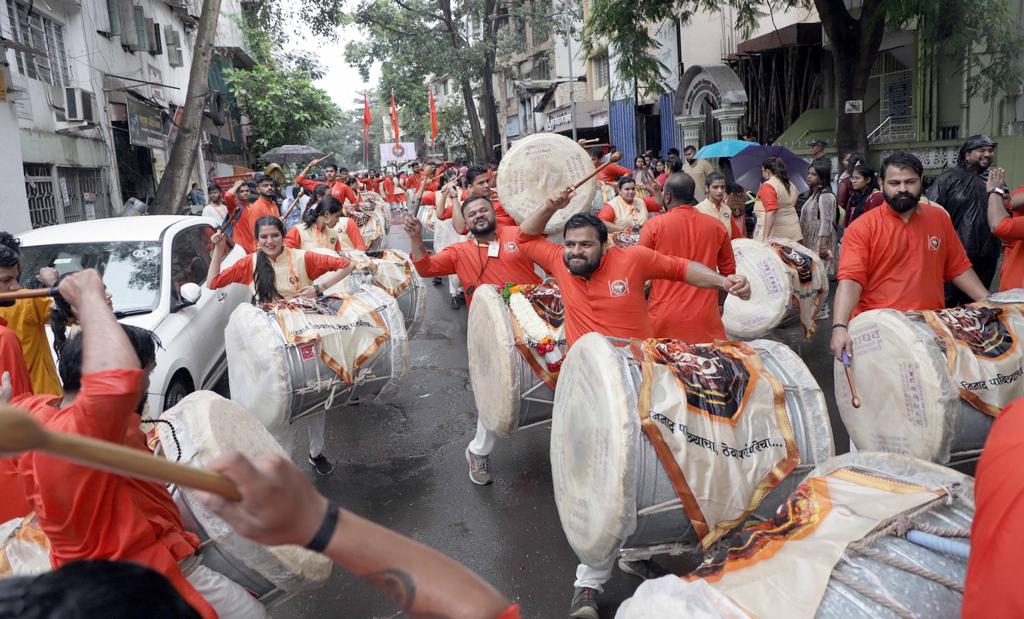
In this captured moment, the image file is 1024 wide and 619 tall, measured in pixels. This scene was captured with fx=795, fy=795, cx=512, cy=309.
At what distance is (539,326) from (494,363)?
35cm

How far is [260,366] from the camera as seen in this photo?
4457mm

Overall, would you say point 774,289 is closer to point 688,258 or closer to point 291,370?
point 688,258

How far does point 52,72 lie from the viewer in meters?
15.2

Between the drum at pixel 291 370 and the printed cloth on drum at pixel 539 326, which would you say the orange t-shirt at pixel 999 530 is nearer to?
the printed cloth on drum at pixel 539 326

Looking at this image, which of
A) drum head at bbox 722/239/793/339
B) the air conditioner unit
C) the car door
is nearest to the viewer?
the car door

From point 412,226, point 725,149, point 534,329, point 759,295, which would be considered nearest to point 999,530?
point 534,329

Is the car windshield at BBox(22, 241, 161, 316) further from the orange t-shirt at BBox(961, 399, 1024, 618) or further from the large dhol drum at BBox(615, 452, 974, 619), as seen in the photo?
the orange t-shirt at BBox(961, 399, 1024, 618)

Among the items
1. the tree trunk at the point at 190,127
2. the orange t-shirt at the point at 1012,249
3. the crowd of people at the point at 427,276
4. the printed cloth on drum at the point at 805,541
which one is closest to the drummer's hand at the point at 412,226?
the crowd of people at the point at 427,276

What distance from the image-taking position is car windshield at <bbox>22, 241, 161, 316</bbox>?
589cm

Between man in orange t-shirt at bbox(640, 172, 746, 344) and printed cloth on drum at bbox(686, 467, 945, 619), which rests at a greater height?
man in orange t-shirt at bbox(640, 172, 746, 344)

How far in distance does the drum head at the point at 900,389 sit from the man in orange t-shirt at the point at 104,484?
287cm

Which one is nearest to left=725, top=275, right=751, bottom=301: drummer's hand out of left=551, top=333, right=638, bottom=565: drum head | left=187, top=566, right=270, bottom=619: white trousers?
left=551, top=333, right=638, bottom=565: drum head

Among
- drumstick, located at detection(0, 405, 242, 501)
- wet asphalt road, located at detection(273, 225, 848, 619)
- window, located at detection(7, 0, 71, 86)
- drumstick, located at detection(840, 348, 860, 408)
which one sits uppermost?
window, located at detection(7, 0, 71, 86)

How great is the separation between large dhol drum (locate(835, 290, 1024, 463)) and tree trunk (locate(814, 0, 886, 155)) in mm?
10225
